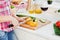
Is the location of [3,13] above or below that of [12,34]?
above

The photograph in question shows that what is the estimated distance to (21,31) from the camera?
975 mm

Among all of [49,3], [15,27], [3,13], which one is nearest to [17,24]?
[15,27]

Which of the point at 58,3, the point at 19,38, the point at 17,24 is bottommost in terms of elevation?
the point at 19,38

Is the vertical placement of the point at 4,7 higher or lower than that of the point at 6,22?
higher

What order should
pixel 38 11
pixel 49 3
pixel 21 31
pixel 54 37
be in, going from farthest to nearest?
pixel 49 3 → pixel 38 11 → pixel 21 31 → pixel 54 37

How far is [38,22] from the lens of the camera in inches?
41.3

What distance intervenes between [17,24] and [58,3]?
74 centimetres

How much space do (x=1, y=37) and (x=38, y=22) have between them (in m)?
0.32

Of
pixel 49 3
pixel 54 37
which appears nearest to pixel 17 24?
pixel 54 37

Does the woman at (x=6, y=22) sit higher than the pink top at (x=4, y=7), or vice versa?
the pink top at (x=4, y=7)

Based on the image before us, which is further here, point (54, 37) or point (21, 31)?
point (21, 31)

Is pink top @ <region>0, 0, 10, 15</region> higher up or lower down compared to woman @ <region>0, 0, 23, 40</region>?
higher up

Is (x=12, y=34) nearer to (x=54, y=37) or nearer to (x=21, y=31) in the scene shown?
(x=21, y=31)

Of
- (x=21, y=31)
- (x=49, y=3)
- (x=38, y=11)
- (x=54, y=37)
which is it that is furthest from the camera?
(x=49, y=3)
